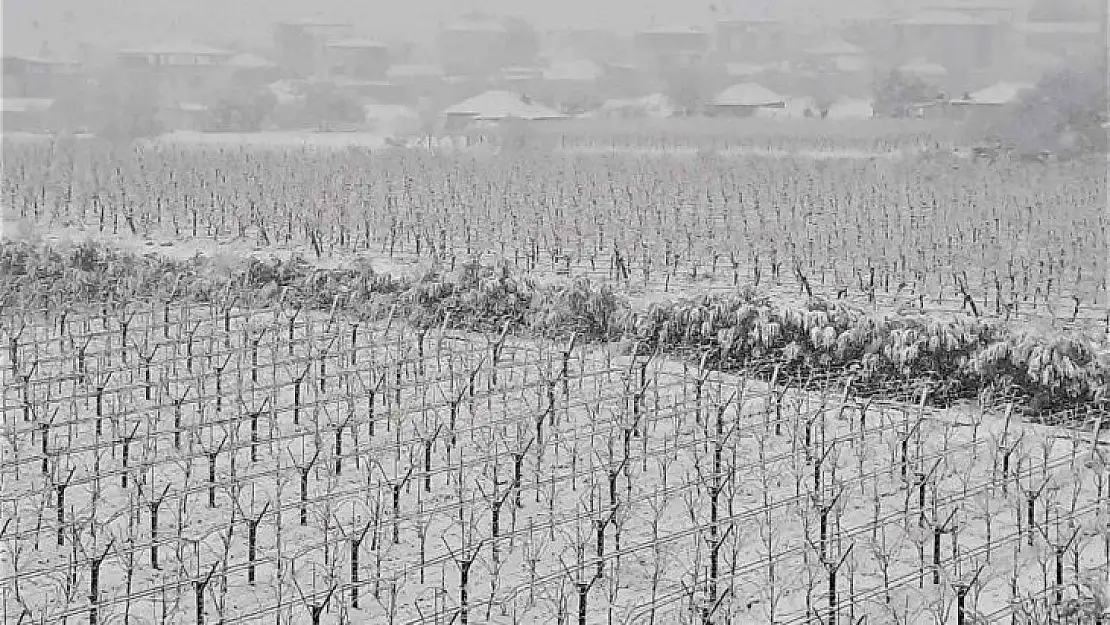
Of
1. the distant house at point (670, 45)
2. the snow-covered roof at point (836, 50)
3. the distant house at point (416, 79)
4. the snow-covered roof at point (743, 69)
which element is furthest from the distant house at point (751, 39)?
the distant house at point (416, 79)

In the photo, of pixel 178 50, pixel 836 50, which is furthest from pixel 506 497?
pixel 178 50

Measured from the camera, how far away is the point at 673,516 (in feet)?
21.5

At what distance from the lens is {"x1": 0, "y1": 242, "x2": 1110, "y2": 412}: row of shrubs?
8.33m

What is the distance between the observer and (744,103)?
27484 millimetres

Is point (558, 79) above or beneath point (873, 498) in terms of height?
above

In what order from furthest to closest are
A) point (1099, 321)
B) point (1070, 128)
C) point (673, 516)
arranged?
point (1070, 128) < point (1099, 321) < point (673, 516)

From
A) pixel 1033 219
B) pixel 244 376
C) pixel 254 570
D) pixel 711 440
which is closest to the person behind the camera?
pixel 254 570

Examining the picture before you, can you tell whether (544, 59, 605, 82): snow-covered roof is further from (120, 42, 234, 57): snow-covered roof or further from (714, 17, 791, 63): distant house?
(120, 42, 234, 57): snow-covered roof

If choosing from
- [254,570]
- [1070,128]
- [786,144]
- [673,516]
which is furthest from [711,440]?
[786,144]

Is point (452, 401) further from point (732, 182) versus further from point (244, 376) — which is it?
point (732, 182)

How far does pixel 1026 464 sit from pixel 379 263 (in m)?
6.49

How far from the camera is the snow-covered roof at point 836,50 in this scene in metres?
32.8

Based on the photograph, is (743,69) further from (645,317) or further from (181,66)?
(645,317)

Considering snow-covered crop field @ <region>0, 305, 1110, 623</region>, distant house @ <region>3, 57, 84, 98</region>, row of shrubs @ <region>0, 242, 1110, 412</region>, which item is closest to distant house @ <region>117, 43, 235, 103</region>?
distant house @ <region>3, 57, 84, 98</region>
